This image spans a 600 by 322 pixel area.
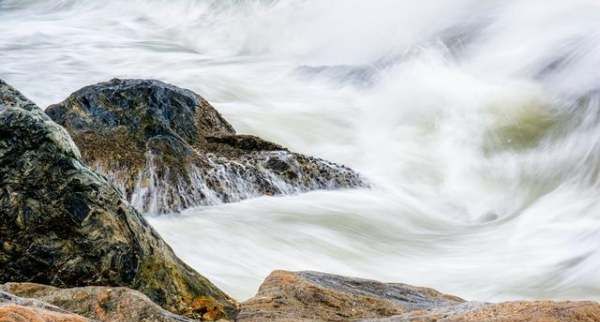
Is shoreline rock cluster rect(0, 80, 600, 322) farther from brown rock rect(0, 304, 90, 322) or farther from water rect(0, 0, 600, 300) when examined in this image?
water rect(0, 0, 600, 300)

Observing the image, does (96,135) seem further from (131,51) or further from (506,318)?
(131,51)

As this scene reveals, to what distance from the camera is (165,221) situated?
8.12 m

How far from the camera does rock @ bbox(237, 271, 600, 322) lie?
3494 millimetres

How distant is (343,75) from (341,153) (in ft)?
15.5

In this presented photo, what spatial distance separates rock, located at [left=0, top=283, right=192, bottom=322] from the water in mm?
2478

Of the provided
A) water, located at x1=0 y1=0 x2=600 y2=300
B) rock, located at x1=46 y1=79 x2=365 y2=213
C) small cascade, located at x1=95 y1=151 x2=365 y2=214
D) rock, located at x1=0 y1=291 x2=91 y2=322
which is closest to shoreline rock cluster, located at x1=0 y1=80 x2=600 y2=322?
rock, located at x1=0 y1=291 x2=91 y2=322

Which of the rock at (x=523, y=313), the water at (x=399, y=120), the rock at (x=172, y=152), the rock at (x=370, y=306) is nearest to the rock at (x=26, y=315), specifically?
the rock at (x=370, y=306)

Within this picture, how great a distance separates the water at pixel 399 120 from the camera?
26.4 feet

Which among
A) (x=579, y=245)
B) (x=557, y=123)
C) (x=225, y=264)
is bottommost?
(x=225, y=264)

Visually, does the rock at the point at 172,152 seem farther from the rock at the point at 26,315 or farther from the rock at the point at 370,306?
the rock at the point at 26,315

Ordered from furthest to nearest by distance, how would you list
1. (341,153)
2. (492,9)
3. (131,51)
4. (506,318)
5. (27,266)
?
1. (131,51)
2. (492,9)
3. (341,153)
4. (27,266)
5. (506,318)

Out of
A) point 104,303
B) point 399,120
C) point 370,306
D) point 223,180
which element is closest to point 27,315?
point 104,303

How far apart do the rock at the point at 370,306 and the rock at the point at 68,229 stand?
0.25 meters

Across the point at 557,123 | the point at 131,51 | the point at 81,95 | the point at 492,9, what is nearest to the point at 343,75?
the point at 492,9
